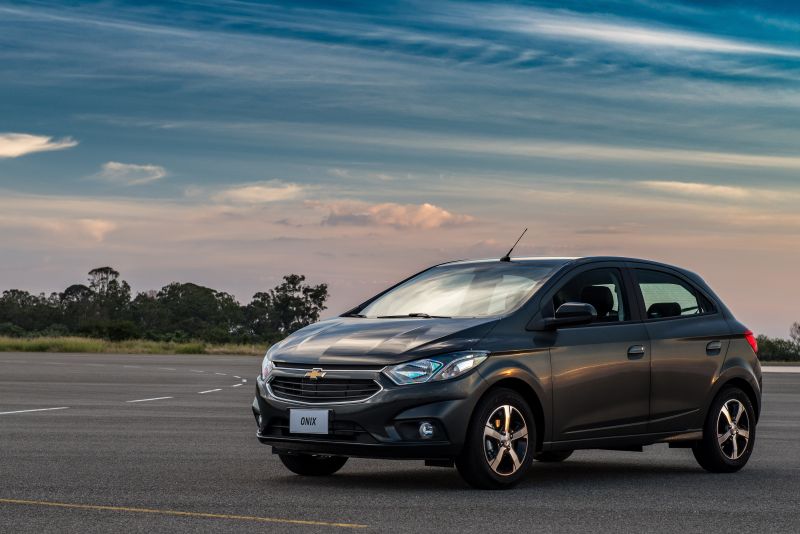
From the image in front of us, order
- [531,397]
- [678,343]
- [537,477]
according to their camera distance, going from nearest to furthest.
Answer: [531,397], [537,477], [678,343]

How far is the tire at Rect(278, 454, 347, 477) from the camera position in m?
11.5

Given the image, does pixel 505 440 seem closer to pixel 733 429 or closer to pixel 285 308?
pixel 733 429

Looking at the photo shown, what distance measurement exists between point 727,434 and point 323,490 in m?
4.15

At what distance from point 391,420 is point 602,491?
5.94ft

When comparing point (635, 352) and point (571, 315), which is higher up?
point (571, 315)

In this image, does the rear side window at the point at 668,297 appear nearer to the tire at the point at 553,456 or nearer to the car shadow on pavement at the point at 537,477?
the car shadow on pavement at the point at 537,477

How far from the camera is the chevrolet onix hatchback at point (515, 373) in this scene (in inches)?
409

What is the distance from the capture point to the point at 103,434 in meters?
15.6

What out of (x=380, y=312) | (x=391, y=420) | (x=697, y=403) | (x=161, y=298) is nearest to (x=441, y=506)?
(x=391, y=420)

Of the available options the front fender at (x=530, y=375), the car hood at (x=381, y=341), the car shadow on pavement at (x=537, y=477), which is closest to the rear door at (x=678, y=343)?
the car shadow on pavement at (x=537, y=477)

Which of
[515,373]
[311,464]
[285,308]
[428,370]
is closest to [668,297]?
[515,373]

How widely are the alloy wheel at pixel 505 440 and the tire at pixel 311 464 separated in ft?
5.41

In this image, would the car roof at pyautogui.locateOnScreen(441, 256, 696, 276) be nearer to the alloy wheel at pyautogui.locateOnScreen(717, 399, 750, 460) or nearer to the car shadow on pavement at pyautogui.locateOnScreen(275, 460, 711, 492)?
the alloy wheel at pyautogui.locateOnScreen(717, 399, 750, 460)

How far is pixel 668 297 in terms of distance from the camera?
1275 centimetres
